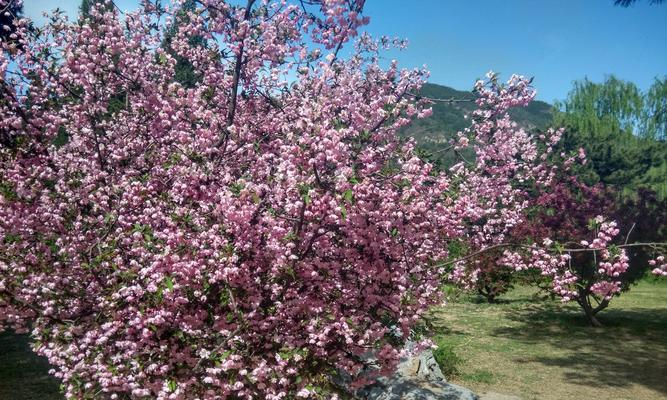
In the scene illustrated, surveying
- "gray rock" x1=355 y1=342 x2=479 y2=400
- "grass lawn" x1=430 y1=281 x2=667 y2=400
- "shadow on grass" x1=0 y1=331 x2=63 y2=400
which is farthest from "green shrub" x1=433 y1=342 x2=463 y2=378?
"shadow on grass" x1=0 y1=331 x2=63 y2=400

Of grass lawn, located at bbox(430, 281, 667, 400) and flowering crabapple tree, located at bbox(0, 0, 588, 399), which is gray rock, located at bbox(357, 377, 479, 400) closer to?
grass lawn, located at bbox(430, 281, 667, 400)

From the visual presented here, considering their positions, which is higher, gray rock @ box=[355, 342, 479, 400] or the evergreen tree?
the evergreen tree

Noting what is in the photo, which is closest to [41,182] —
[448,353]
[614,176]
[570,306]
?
[448,353]

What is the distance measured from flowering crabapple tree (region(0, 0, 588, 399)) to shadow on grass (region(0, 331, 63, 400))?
11.9 ft

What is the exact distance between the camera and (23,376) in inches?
391

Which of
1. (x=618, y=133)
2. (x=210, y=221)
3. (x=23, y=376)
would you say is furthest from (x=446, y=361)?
(x=618, y=133)

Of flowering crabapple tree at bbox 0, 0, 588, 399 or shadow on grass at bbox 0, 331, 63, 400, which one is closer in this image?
flowering crabapple tree at bbox 0, 0, 588, 399

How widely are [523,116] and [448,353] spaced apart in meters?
186

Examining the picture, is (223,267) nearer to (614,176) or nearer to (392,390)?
(392,390)

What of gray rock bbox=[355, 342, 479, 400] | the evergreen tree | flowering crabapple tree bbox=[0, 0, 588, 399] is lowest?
gray rock bbox=[355, 342, 479, 400]

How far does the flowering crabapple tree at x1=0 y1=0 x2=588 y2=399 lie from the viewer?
4680mm

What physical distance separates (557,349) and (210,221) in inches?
456

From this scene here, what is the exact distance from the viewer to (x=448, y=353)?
11016mm

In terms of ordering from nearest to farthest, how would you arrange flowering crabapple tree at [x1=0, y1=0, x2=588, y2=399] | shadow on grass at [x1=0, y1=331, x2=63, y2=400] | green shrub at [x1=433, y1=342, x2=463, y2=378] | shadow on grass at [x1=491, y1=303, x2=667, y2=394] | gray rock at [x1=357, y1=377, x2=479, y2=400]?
1. flowering crabapple tree at [x1=0, y1=0, x2=588, y2=399]
2. gray rock at [x1=357, y1=377, x2=479, y2=400]
3. shadow on grass at [x1=0, y1=331, x2=63, y2=400]
4. green shrub at [x1=433, y1=342, x2=463, y2=378]
5. shadow on grass at [x1=491, y1=303, x2=667, y2=394]
